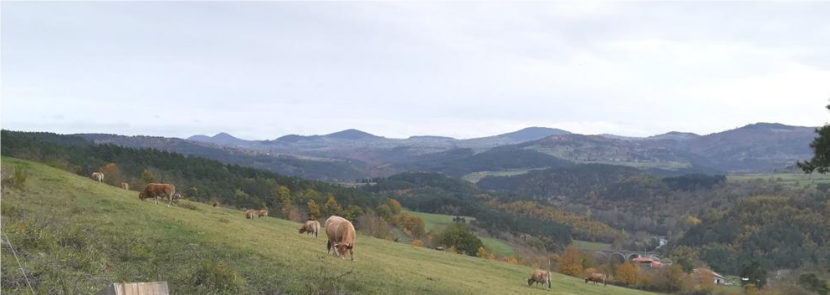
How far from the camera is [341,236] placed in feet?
77.0

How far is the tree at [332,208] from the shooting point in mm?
118562

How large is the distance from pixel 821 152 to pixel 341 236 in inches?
878

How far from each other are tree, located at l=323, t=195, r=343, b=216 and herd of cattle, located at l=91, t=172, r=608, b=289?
67.7 metres

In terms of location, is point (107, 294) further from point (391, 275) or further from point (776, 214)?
point (776, 214)

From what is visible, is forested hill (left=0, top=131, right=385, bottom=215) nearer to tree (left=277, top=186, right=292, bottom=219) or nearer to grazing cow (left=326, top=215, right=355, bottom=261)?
tree (left=277, top=186, right=292, bottom=219)

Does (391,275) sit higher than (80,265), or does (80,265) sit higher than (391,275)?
(80,265)

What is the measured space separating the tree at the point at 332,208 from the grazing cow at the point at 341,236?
94.2 m

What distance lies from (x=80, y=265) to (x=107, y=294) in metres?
12.4

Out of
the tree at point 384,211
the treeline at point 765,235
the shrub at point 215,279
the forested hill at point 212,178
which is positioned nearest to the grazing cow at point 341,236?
the shrub at point 215,279

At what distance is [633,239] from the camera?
18912 cm

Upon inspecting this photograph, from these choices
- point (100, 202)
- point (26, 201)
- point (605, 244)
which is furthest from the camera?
point (605, 244)

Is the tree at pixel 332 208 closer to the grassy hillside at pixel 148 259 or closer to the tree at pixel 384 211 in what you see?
the tree at pixel 384 211

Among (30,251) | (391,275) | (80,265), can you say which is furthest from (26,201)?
(391,275)

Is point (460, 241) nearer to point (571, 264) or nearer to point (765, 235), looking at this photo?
point (571, 264)
